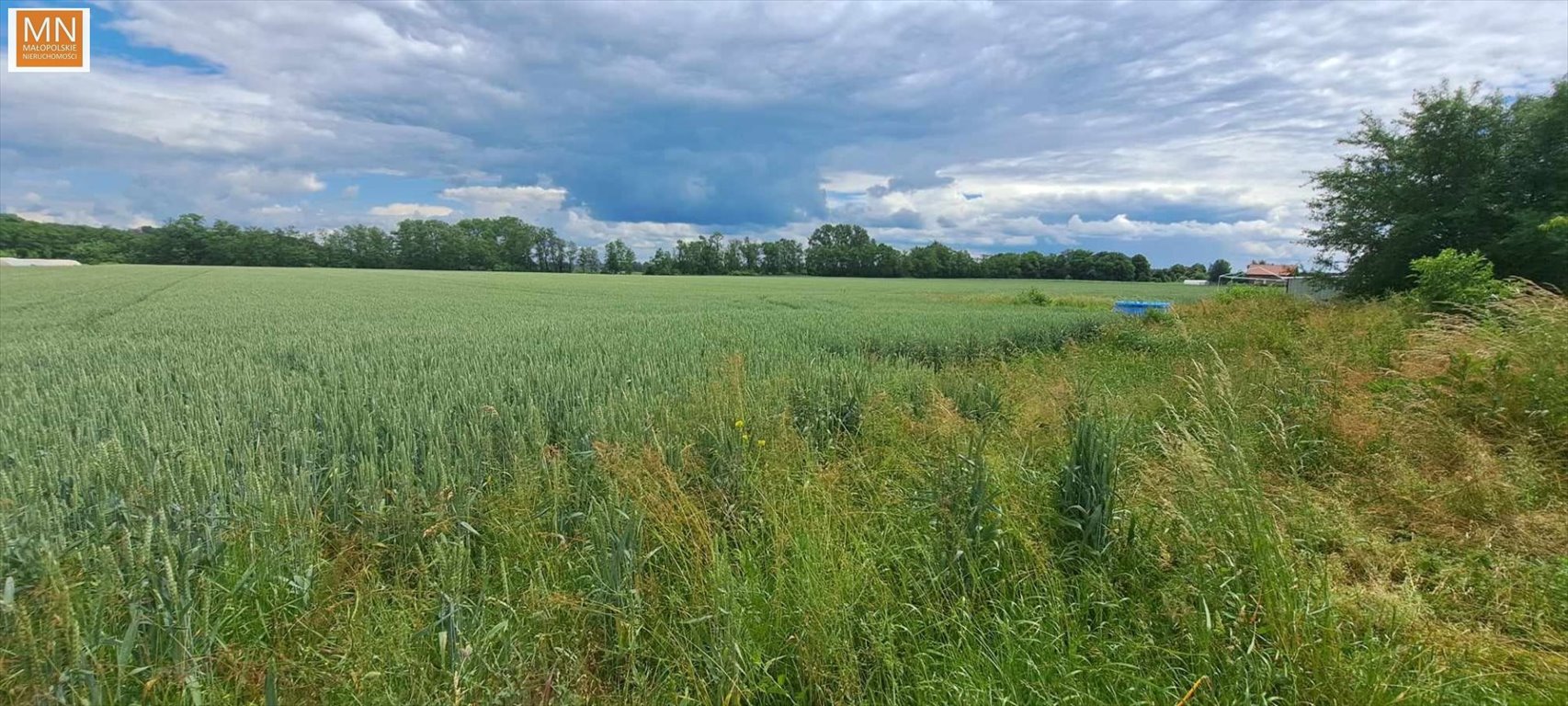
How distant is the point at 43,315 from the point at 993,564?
24917 mm

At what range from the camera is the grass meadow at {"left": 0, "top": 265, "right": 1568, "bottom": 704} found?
2518 mm

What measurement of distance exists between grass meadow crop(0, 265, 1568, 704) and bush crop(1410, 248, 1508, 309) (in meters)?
6.42

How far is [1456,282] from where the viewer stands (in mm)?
12070

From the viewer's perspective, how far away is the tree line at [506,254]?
282ft

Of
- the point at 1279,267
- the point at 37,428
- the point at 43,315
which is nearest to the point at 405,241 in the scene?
the point at 43,315

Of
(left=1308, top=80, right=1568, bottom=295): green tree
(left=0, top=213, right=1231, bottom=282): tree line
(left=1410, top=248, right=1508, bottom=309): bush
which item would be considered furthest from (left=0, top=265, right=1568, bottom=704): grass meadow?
(left=0, top=213, right=1231, bottom=282): tree line

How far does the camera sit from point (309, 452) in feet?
14.4

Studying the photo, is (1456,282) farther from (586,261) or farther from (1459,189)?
(586,261)

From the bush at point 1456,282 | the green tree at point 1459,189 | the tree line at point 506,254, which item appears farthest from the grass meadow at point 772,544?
the tree line at point 506,254

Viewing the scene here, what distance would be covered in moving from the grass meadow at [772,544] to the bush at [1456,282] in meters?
6.42

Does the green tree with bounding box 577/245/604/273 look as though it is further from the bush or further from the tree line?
the bush

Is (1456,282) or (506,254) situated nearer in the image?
(1456,282)

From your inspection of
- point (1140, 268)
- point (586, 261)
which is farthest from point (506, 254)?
point (1140, 268)

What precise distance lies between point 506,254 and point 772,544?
112443 millimetres
